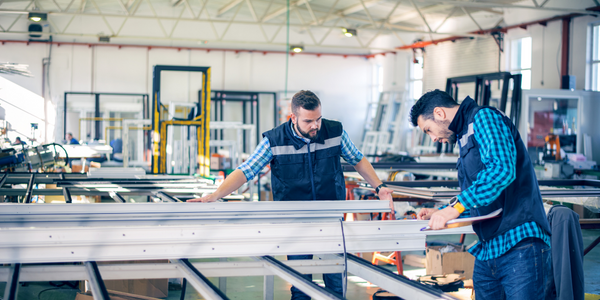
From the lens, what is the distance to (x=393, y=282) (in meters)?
1.62

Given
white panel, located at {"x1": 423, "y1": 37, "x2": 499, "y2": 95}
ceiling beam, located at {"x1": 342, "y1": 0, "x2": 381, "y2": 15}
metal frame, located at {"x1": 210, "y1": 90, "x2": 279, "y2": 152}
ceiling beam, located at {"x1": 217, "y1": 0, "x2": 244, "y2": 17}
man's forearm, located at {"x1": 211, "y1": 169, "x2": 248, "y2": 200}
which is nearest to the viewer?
man's forearm, located at {"x1": 211, "y1": 169, "x2": 248, "y2": 200}

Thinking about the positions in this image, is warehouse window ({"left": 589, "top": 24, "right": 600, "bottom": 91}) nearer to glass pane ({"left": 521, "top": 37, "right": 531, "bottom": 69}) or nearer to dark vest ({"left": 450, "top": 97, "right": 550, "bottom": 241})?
glass pane ({"left": 521, "top": 37, "right": 531, "bottom": 69})

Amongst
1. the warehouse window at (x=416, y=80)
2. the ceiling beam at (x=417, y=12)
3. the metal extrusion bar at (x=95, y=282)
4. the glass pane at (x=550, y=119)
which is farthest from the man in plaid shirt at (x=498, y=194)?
the warehouse window at (x=416, y=80)

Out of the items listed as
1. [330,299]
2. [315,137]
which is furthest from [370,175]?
[330,299]

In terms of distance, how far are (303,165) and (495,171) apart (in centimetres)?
105

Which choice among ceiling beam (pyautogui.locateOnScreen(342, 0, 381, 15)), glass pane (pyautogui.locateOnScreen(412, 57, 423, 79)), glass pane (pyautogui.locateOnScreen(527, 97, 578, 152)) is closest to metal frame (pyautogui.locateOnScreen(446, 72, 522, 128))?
glass pane (pyautogui.locateOnScreen(527, 97, 578, 152))

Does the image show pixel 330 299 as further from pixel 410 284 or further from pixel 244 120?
pixel 244 120

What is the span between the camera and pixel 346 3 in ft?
40.0

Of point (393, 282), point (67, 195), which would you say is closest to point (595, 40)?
point (393, 282)

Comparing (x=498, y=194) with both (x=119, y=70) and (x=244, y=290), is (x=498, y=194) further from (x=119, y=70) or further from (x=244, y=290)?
(x=119, y=70)

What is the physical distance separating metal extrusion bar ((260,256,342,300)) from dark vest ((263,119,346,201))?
0.55 meters

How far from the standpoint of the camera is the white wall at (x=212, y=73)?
546 inches

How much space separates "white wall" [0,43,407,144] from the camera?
546 inches

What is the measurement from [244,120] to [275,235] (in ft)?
42.6
